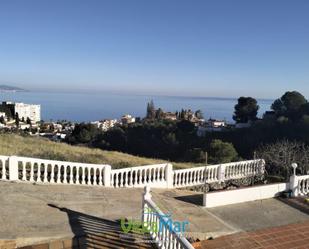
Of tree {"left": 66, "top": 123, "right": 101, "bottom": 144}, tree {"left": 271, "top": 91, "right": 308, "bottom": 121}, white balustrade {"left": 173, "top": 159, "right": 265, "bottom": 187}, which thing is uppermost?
tree {"left": 271, "top": 91, "right": 308, "bottom": 121}

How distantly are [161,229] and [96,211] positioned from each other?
187 centimetres

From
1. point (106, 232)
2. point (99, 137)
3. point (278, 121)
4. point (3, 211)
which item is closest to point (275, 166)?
point (106, 232)

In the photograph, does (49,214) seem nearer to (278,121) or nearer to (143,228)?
(143,228)

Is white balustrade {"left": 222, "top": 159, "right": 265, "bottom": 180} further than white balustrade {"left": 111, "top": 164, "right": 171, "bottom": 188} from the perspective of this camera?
Yes

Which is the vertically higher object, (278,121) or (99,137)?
(278,121)

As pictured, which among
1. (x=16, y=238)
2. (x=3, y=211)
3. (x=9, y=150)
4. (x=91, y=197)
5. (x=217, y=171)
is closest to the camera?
(x=16, y=238)

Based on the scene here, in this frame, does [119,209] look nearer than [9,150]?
Yes

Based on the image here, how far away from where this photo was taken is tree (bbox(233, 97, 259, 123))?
154 feet

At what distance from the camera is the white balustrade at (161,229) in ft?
15.2

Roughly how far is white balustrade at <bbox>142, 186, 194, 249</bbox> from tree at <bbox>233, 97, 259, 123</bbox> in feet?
139

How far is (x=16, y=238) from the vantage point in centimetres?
504

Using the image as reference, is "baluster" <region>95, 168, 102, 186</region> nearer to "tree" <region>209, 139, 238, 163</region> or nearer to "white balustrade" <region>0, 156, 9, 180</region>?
"white balustrade" <region>0, 156, 9, 180</region>

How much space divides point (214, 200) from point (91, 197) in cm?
280

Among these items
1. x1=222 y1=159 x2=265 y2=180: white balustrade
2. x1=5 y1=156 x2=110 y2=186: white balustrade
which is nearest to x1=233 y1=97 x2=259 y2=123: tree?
x1=222 y1=159 x2=265 y2=180: white balustrade
